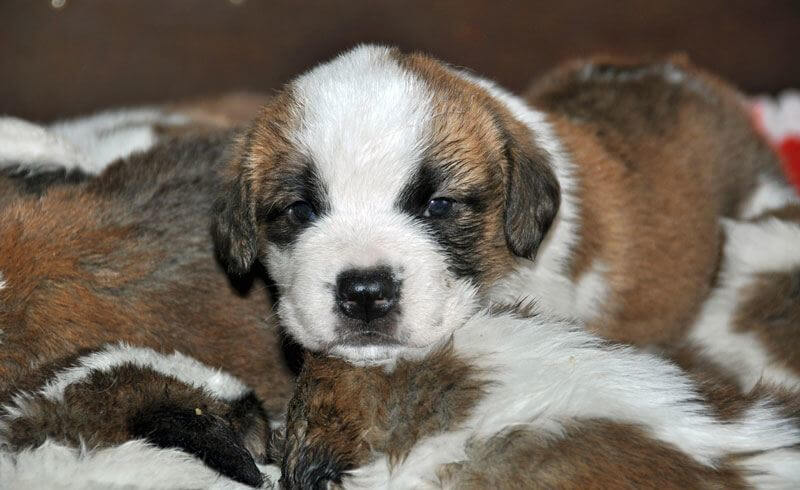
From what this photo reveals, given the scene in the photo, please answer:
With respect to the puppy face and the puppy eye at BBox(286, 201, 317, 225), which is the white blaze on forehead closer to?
the puppy face

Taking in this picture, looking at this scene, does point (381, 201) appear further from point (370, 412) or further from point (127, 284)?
point (127, 284)

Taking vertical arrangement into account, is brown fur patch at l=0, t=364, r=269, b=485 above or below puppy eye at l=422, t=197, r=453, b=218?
below

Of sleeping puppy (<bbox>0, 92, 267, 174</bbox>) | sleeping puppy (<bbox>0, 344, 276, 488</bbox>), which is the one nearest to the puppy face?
sleeping puppy (<bbox>0, 344, 276, 488</bbox>)

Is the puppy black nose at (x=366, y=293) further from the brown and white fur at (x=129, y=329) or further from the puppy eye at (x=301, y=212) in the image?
the brown and white fur at (x=129, y=329)

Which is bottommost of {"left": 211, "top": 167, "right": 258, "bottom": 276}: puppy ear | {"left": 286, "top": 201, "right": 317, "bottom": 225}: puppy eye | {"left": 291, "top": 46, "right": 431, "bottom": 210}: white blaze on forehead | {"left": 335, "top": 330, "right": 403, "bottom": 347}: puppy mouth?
{"left": 335, "top": 330, "right": 403, "bottom": 347}: puppy mouth

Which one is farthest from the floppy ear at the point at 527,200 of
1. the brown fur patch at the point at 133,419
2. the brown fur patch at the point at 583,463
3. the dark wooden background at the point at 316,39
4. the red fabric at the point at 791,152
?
the red fabric at the point at 791,152

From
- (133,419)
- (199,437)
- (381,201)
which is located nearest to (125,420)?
(133,419)
